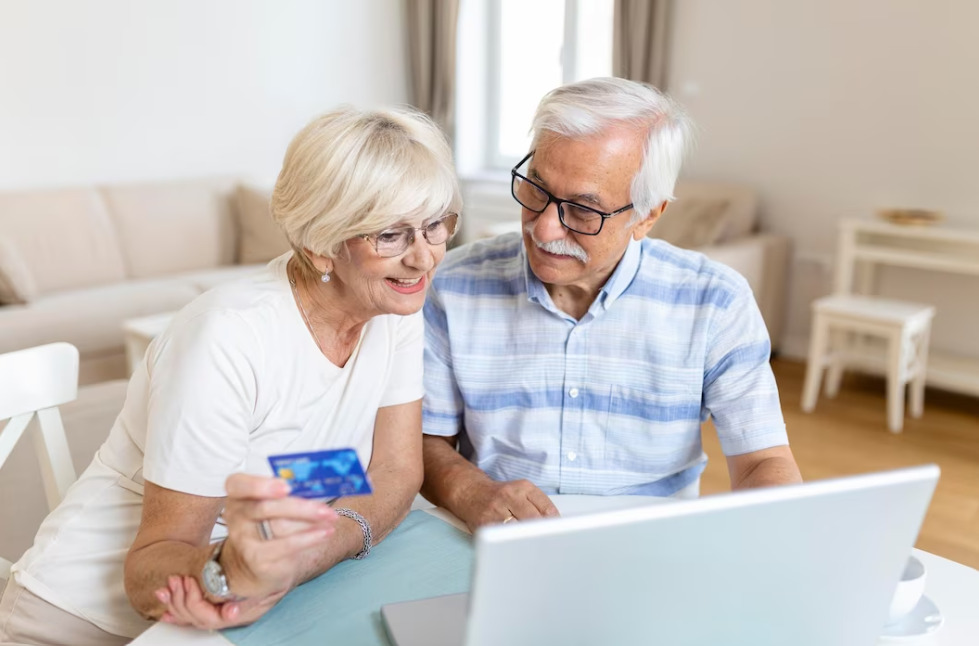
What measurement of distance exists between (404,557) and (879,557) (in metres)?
0.60

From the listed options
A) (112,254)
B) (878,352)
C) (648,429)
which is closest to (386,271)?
(648,429)

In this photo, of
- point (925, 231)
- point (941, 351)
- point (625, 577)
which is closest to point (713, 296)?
point (625, 577)

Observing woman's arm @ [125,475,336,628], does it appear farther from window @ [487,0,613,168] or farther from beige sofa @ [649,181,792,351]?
window @ [487,0,613,168]

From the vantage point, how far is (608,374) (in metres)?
1.47

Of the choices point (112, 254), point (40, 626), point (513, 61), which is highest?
point (513, 61)

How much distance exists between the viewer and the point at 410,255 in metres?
1.21

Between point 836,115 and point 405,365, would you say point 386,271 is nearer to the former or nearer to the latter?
point 405,365

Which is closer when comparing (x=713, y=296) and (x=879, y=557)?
(x=879, y=557)

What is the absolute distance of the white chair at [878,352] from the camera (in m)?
3.45

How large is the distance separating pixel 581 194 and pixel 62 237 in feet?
11.4

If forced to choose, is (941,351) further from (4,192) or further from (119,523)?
(4,192)

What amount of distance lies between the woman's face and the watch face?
445 millimetres

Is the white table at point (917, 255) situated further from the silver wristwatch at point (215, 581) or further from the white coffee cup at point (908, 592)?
the silver wristwatch at point (215, 581)

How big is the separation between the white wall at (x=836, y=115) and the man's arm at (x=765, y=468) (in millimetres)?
2993
